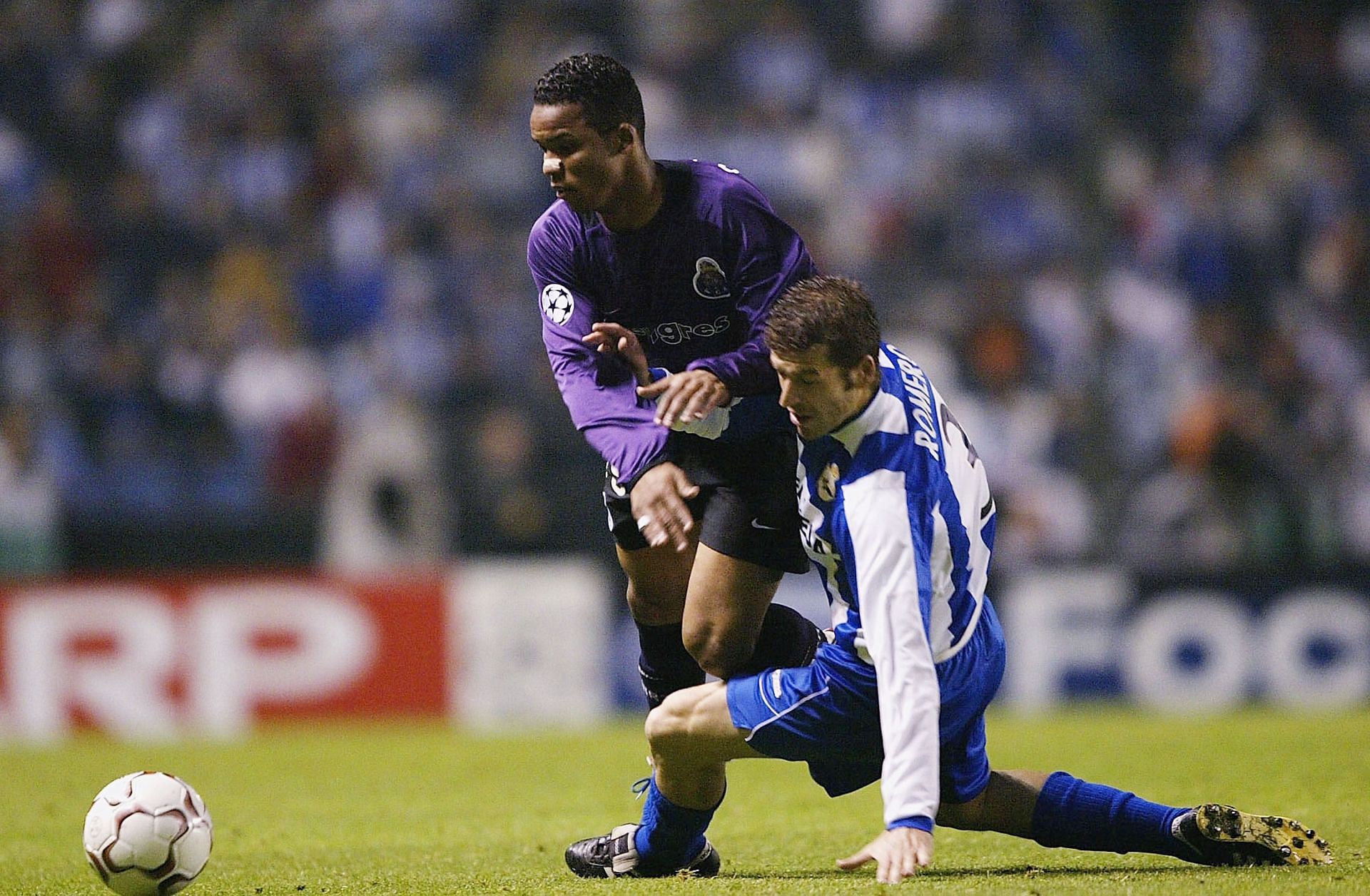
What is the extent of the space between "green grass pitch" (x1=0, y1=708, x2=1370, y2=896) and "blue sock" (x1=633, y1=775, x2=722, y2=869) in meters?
0.13

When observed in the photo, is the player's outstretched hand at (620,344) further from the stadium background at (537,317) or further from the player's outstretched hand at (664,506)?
the stadium background at (537,317)

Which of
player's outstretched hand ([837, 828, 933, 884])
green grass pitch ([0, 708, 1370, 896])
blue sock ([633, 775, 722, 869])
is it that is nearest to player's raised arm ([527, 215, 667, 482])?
blue sock ([633, 775, 722, 869])

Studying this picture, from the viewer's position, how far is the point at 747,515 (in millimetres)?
4758

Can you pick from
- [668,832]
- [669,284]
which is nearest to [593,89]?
[669,284]

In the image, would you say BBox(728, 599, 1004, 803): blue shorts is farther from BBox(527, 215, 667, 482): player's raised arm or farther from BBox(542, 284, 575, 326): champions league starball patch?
BBox(542, 284, 575, 326): champions league starball patch

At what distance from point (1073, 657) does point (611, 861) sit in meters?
6.33

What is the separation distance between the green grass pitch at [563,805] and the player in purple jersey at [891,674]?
0.46 ft

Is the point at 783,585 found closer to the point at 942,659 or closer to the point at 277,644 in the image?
the point at 277,644

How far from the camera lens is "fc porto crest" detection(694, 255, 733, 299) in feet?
15.6

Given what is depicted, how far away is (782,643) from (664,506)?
99 cm

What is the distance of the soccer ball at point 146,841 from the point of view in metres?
4.25

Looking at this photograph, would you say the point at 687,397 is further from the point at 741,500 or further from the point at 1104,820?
the point at 1104,820

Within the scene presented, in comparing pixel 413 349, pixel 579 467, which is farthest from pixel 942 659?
pixel 413 349

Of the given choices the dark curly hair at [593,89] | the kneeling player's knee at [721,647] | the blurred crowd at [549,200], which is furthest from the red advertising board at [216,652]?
the dark curly hair at [593,89]
